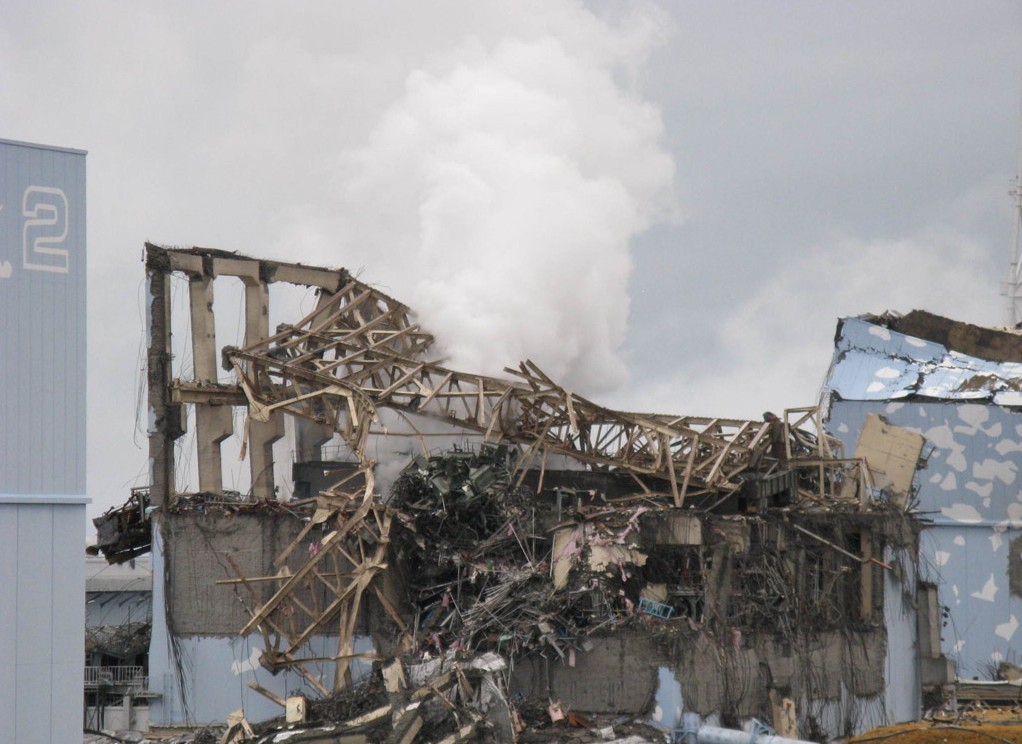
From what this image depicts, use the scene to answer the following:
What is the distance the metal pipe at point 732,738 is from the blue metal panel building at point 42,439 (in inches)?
431

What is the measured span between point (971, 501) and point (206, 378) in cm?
2218

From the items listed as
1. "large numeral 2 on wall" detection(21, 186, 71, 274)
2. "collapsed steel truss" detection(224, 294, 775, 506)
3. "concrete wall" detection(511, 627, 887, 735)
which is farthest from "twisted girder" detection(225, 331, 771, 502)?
"large numeral 2 on wall" detection(21, 186, 71, 274)

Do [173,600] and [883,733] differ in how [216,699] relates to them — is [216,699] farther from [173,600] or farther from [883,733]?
[883,733]

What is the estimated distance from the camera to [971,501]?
38.9 metres

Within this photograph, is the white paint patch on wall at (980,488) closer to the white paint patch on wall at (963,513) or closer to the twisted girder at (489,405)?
the white paint patch on wall at (963,513)

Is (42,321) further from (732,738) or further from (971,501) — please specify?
(971,501)

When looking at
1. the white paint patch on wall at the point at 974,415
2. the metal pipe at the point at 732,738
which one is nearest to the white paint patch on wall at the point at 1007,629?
the white paint patch on wall at the point at 974,415

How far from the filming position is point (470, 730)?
22.7 metres

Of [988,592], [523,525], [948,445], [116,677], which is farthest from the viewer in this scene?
[948,445]

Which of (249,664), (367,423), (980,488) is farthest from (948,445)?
(249,664)

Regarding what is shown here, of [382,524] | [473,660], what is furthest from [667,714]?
[382,524]

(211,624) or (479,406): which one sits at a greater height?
(479,406)

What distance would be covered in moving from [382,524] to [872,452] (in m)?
15.5

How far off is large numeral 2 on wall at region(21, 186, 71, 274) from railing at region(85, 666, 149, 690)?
10980 mm
